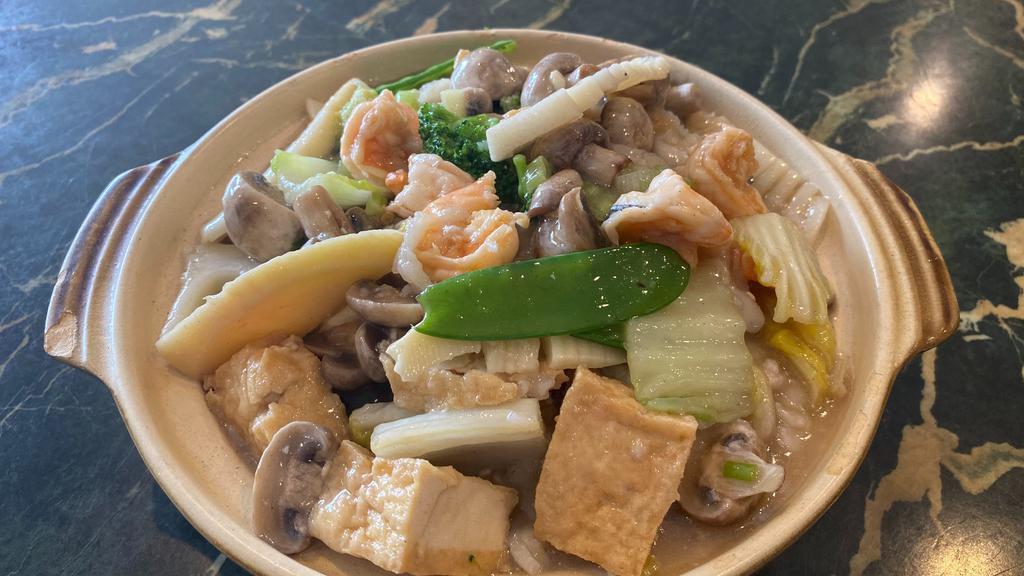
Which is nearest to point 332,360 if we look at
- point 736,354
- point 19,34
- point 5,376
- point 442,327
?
point 442,327

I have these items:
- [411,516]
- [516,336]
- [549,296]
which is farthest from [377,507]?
[549,296]

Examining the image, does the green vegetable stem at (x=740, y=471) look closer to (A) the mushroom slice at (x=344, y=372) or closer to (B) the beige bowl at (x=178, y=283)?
(B) the beige bowl at (x=178, y=283)

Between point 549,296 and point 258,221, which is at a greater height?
point 258,221

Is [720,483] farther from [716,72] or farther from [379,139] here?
[716,72]

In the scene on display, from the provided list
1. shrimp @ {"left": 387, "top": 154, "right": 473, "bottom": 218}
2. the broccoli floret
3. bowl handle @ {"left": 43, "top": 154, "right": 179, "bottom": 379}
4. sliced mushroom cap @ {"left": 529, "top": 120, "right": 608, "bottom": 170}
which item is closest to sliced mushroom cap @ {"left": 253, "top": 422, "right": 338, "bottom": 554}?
bowl handle @ {"left": 43, "top": 154, "right": 179, "bottom": 379}

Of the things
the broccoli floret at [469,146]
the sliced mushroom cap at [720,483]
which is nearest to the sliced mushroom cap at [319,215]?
the broccoli floret at [469,146]

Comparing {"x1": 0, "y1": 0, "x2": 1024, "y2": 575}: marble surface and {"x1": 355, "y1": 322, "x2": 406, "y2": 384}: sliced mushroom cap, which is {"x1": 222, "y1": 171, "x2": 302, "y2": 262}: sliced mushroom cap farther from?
{"x1": 0, "y1": 0, "x2": 1024, "y2": 575}: marble surface
